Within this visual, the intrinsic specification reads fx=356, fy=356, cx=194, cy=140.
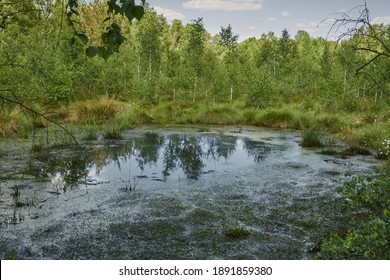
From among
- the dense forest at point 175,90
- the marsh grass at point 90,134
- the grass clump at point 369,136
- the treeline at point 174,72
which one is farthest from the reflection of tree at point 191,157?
the grass clump at point 369,136

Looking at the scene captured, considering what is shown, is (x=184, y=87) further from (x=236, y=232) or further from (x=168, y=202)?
(x=236, y=232)

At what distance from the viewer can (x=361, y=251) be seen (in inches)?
96.5

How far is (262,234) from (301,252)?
0.54 m

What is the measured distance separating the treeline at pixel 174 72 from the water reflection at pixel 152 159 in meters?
2.99

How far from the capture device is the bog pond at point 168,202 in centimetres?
366

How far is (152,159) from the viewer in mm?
8258

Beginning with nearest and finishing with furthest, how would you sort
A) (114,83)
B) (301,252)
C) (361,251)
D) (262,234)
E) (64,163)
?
(361,251), (301,252), (262,234), (64,163), (114,83)

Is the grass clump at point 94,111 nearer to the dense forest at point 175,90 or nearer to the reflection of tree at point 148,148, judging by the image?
the dense forest at point 175,90

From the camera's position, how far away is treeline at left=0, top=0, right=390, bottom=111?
48.4ft

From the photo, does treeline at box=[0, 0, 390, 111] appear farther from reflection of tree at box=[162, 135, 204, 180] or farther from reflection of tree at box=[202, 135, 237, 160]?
reflection of tree at box=[202, 135, 237, 160]

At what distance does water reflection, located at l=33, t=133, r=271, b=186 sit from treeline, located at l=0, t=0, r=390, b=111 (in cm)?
299

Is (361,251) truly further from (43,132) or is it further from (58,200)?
(43,132)

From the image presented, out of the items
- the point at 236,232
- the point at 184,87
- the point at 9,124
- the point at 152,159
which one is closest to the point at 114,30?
the point at 236,232
